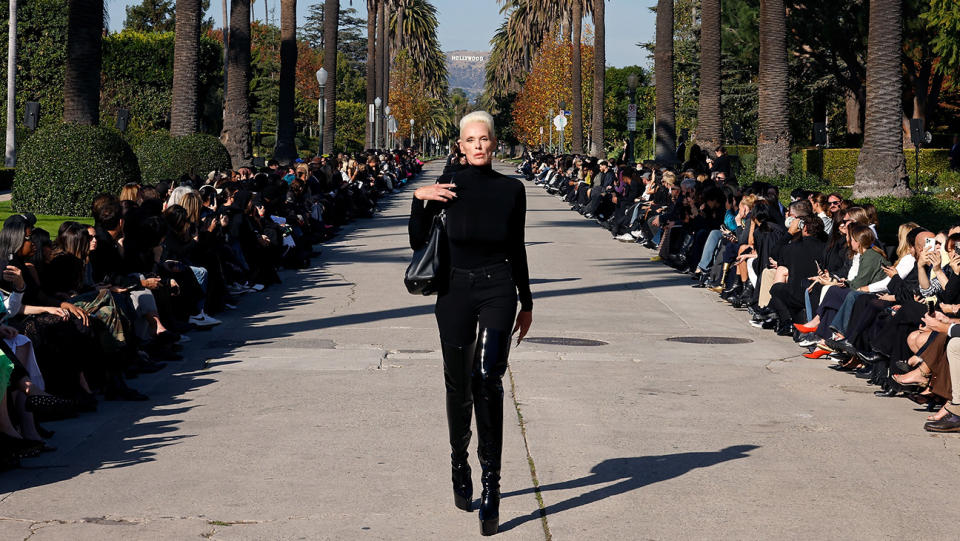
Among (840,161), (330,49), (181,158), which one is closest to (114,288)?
(181,158)

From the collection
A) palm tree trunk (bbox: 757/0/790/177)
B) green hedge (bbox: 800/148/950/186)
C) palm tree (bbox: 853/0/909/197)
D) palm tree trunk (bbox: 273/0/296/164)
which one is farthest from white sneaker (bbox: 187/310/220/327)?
green hedge (bbox: 800/148/950/186)

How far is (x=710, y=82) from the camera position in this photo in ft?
113

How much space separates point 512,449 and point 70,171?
1866 centimetres

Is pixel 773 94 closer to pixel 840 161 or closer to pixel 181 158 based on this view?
pixel 181 158

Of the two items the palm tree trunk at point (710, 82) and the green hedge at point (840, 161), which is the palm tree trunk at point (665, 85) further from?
the palm tree trunk at point (710, 82)

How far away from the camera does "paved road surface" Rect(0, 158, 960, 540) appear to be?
6.26 meters

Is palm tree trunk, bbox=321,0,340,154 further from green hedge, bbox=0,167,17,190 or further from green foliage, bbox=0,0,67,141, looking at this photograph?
green hedge, bbox=0,167,17,190

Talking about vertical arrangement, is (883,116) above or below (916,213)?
above

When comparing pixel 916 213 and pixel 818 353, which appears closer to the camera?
pixel 818 353

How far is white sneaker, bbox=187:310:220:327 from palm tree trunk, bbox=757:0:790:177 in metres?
19.0

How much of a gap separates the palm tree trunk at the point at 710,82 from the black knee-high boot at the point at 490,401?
28.6m

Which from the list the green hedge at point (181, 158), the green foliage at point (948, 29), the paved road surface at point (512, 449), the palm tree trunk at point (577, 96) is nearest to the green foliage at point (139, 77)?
the palm tree trunk at point (577, 96)

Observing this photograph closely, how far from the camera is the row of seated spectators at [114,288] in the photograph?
8.25m

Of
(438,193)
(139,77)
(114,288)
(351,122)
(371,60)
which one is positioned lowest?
(114,288)
